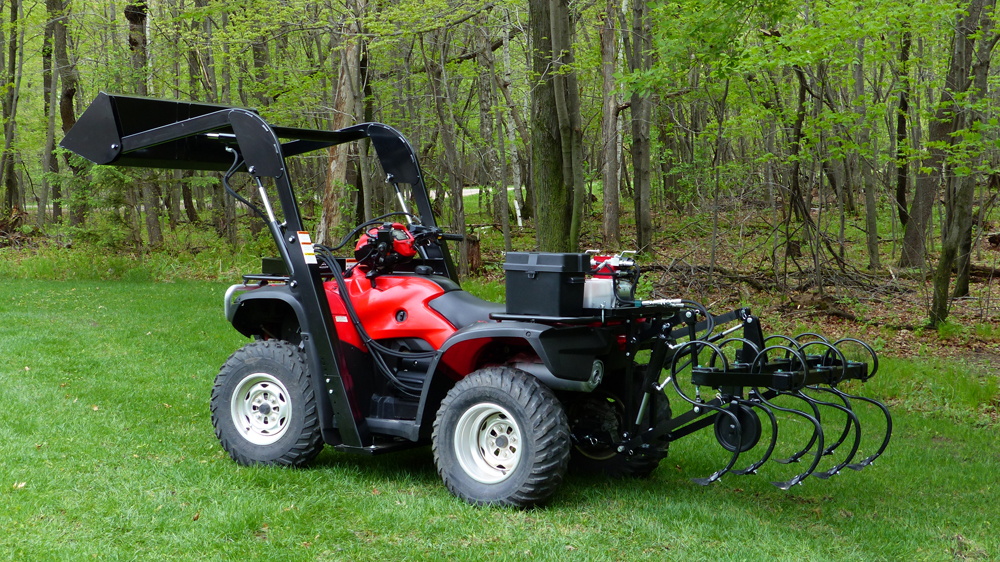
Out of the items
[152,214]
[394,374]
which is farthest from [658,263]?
[152,214]

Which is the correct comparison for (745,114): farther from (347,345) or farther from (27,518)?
(27,518)

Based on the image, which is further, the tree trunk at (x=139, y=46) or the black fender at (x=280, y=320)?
the tree trunk at (x=139, y=46)

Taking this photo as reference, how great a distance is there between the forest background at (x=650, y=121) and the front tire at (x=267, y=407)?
508 cm

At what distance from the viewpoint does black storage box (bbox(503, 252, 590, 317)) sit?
4199mm

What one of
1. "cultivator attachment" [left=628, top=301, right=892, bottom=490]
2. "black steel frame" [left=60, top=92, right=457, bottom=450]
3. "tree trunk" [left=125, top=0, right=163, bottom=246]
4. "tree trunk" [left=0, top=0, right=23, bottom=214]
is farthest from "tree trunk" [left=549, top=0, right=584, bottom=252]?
"tree trunk" [left=0, top=0, right=23, bottom=214]

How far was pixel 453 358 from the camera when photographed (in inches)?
183

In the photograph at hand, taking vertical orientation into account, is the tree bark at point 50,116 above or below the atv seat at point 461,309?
above

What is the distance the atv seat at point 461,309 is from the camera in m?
4.73

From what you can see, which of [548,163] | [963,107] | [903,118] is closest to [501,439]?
[548,163]

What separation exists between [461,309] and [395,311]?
44cm

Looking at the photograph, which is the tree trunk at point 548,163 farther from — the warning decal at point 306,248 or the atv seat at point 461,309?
the warning decal at point 306,248

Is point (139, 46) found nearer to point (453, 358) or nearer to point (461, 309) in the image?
point (461, 309)

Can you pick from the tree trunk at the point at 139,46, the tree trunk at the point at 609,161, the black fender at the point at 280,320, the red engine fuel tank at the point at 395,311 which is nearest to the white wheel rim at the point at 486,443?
the red engine fuel tank at the point at 395,311

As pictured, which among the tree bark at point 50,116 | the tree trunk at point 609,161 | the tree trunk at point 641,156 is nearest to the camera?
Answer: the tree trunk at point 641,156
